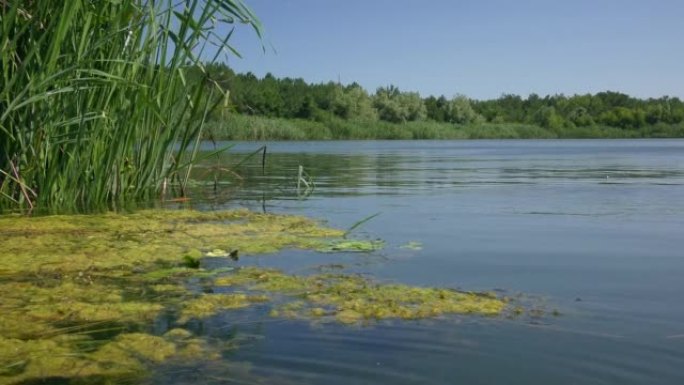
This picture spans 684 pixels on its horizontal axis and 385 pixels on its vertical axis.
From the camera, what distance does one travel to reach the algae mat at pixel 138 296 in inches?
84.7

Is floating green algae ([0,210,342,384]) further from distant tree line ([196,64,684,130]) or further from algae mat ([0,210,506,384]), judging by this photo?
distant tree line ([196,64,684,130])

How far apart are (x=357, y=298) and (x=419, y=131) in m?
51.4

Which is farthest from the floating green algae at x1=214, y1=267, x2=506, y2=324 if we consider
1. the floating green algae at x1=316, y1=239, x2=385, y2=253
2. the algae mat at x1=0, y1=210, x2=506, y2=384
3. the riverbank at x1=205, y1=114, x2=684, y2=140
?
the riverbank at x1=205, y1=114, x2=684, y2=140

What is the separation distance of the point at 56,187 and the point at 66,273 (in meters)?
2.02

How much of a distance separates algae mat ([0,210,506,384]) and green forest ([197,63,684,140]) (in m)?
40.7

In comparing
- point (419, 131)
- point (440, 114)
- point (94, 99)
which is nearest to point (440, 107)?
point (440, 114)

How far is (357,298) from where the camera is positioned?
2.83 meters

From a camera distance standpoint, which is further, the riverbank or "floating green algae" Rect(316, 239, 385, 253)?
the riverbank

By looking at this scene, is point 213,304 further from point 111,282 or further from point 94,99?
point 94,99

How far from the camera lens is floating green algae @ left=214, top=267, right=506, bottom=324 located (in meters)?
2.64

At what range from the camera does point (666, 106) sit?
2511 inches

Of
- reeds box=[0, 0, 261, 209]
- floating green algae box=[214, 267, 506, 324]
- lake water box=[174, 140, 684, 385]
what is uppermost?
reeds box=[0, 0, 261, 209]

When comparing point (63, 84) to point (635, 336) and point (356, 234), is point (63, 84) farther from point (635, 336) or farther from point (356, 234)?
point (635, 336)

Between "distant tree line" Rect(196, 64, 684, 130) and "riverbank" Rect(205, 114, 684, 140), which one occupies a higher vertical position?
"distant tree line" Rect(196, 64, 684, 130)
